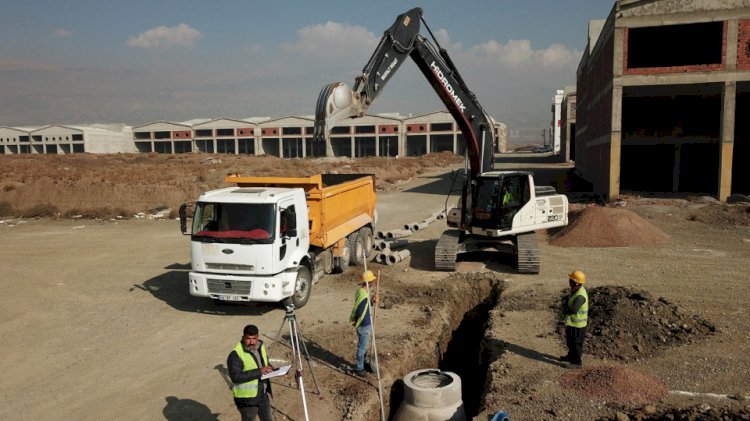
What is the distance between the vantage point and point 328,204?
42.5ft

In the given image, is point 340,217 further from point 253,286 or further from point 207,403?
point 207,403

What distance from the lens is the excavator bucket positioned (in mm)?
11547

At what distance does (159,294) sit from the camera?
43.1 feet

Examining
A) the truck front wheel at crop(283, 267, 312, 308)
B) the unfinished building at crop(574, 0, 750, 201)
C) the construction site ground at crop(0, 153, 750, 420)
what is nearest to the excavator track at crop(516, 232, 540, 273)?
the construction site ground at crop(0, 153, 750, 420)

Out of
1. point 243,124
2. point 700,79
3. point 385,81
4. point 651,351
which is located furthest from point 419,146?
point 651,351

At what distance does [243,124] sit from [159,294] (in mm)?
84169

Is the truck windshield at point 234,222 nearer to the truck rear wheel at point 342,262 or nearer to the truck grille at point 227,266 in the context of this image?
the truck grille at point 227,266

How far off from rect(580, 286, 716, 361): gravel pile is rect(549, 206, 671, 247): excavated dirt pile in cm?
712

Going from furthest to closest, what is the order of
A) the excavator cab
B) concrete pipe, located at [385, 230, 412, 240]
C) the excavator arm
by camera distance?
concrete pipe, located at [385, 230, 412, 240] → the excavator cab → the excavator arm

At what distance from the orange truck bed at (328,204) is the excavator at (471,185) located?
205cm

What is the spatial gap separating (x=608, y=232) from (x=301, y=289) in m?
11.6

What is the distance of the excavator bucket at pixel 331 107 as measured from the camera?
1155 centimetres

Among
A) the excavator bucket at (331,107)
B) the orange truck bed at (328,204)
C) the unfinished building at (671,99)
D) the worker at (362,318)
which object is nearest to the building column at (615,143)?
the unfinished building at (671,99)

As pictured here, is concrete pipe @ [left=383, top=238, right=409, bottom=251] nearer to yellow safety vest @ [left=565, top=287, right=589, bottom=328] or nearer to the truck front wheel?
the truck front wheel
